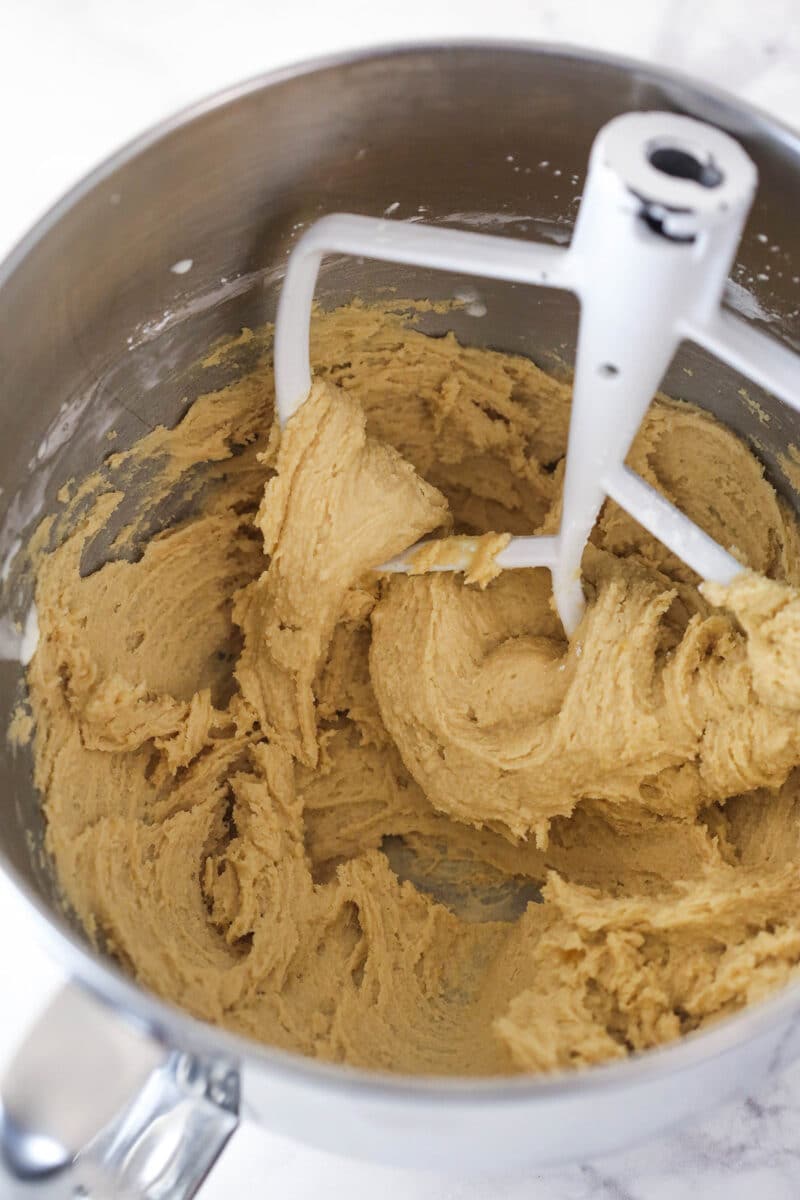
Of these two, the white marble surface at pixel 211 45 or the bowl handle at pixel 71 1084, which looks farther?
the white marble surface at pixel 211 45

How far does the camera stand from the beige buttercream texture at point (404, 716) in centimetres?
111

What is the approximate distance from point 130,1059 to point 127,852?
406mm

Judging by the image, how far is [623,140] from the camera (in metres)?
0.84

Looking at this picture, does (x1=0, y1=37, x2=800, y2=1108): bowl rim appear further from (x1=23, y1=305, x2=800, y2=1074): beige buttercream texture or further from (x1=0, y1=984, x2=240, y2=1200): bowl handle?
(x1=23, y1=305, x2=800, y2=1074): beige buttercream texture

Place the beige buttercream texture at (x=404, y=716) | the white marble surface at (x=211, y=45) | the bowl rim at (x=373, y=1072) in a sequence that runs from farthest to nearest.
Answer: the white marble surface at (x=211, y=45) → the beige buttercream texture at (x=404, y=716) → the bowl rim at (x=373, y=1072)

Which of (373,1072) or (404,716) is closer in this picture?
(373,1072)

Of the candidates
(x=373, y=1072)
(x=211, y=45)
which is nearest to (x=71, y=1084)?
(x=373, y=1072)

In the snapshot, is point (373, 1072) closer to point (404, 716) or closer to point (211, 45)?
point (404, 716)

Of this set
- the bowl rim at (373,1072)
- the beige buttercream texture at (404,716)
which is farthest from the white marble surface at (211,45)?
the bowl rim at (373,1072)

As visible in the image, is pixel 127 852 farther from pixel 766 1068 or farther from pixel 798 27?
pixel 798 27

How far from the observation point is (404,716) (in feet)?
4.34

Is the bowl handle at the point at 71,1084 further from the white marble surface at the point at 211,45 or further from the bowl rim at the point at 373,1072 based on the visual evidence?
the white marble surface at the point at 211,45

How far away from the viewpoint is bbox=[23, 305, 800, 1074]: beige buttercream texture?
111 cm

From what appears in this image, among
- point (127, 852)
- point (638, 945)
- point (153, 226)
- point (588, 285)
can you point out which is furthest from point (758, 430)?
point (127, 852)
